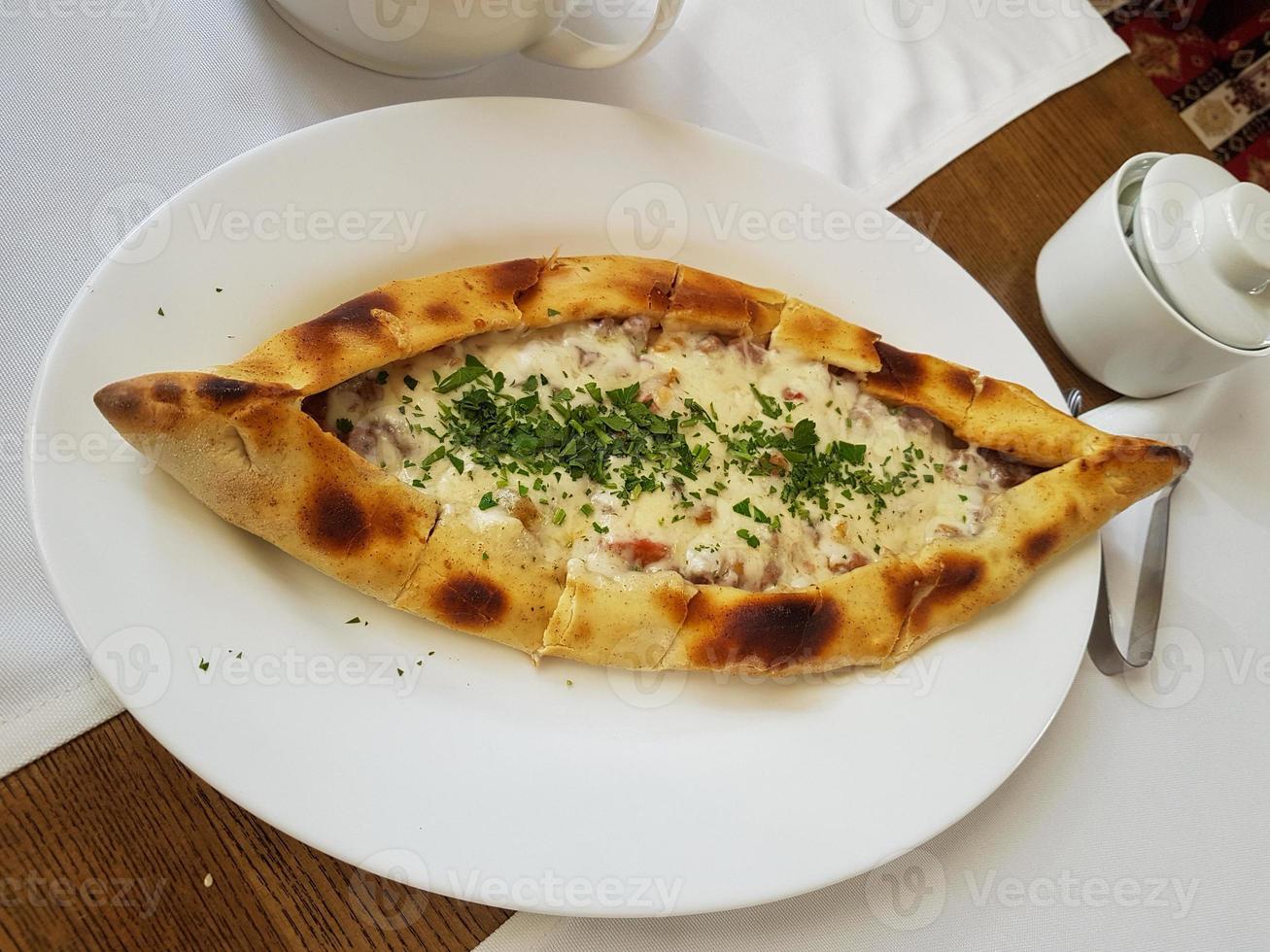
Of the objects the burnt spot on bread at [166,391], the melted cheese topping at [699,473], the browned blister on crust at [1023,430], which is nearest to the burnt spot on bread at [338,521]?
the melted cheese topping at [699,473]

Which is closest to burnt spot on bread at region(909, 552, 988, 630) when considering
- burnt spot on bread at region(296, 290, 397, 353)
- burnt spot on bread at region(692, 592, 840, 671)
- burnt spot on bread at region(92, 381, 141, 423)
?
burnt spot on bread at region(692, 592, 840, 671)

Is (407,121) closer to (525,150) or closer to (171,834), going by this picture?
(525,150)

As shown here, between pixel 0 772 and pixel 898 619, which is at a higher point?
pixel 898 619

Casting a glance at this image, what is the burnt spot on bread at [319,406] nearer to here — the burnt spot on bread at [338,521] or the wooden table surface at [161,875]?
the burnt spot on bread at [338,521]

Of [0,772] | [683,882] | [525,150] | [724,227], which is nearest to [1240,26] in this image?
[724,227]

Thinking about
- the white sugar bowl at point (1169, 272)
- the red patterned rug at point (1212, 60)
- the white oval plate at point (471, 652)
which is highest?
the red patterned rug at point (1212, 60)

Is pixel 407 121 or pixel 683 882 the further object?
pixel 407 121

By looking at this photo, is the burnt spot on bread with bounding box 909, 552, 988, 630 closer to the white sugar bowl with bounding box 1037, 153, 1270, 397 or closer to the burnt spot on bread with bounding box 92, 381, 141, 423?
the white sugar bowl with bounding box 1037, 153, 1270, 397
